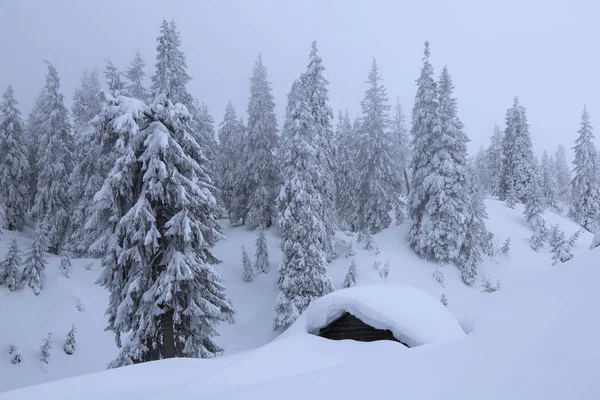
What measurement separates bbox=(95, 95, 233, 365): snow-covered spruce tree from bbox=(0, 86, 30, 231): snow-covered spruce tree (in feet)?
88.4

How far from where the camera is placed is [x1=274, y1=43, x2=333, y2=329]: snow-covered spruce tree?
67.9 feet

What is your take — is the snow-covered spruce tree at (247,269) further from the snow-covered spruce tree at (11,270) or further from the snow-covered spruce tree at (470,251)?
the snow-covered spruce tree at (470,251)

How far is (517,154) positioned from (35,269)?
47.0 meters

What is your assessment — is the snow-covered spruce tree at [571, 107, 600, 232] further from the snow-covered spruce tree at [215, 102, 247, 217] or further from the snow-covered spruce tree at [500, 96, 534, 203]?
the snow-covered spruce tree at [215, 102, 247, 217]

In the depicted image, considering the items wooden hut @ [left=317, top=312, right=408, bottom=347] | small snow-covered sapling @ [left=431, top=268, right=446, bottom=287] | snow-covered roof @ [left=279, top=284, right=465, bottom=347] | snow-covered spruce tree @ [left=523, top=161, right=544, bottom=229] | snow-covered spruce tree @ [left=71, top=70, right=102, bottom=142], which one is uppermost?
snow-covered spruce tree @ [left=71, top=70, right=102, bottom=142]

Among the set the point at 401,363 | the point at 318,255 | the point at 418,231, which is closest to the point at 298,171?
the point at 318,255

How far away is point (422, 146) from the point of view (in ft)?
90.9

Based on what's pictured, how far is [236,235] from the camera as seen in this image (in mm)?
32688

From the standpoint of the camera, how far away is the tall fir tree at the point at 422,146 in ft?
88.2

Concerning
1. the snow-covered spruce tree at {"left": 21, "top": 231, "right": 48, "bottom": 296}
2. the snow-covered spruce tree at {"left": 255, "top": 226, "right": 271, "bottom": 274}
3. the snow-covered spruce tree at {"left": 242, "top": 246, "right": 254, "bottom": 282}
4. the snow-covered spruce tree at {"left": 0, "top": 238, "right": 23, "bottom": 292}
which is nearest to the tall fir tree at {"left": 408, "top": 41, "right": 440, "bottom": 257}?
the snow-covered spruce tree at {"left": 255, "top": 226, "right": 271, "bottom": 274}

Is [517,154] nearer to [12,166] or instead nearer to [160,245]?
[160,245]

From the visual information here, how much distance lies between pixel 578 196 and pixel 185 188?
163 ft

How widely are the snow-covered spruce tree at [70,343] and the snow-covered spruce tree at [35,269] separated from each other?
14.4ft

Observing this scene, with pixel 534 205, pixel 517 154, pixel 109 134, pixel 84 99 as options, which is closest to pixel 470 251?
pixel 534 205
